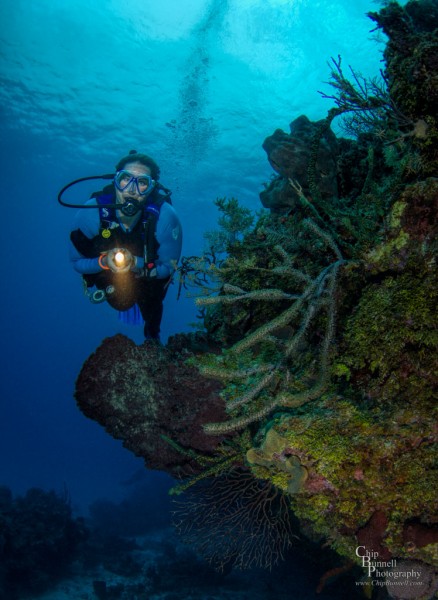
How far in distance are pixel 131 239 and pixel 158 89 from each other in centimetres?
2369

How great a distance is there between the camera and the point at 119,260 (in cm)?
523

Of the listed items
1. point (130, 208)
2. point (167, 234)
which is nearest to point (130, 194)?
point (130, 208)

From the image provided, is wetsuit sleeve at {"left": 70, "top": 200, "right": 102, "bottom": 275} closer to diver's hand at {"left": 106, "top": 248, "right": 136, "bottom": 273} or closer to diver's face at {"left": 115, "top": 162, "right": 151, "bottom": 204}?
diver's face at {"left": 115, "top": 162, "right": 151, "bottom": 204}

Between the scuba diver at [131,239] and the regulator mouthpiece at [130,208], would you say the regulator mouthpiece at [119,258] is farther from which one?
the regulator mouthpiece at [130,208]

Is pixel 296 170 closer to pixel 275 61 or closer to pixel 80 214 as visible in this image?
pixel 80 214

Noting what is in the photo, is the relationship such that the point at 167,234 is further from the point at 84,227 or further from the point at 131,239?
the point at 84,227

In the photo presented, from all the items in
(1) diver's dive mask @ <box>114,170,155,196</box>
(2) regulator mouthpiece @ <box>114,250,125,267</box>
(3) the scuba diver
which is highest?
(1) diver's dive mask @ <box>114,170,155,196</box>

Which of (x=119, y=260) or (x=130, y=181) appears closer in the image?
(x=119, y=260)

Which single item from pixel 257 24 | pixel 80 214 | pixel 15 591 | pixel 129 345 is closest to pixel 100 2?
pixel 257 24

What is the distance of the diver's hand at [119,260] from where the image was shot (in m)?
5.22

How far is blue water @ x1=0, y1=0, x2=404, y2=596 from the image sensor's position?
19.8 metres

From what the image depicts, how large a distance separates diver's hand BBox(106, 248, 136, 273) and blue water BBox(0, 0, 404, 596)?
237cm

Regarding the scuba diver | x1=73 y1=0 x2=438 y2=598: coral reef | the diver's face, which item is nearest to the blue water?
the scuba diver

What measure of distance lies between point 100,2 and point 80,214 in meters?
20.4
